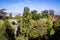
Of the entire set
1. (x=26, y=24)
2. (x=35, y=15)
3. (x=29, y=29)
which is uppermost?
(x=35, y=15)

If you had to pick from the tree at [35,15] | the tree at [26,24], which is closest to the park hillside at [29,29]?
the tree at [26,24]

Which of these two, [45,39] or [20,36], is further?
[45,39]

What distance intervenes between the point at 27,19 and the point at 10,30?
2.73 metres

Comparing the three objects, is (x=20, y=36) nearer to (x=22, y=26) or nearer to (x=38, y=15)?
(x=22, y=26)

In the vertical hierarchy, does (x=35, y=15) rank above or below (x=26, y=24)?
above

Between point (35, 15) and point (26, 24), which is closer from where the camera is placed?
point (26, 24)

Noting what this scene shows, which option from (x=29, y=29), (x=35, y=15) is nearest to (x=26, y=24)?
(x=29, y=29)

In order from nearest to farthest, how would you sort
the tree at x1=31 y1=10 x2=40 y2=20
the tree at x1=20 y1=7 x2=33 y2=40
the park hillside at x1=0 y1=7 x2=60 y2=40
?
the park hillside at x1=0 y1=7 x2=60 y2=40, the tree at x1=20 y1=7 x2=33 y2=40, the tree at x1=31 y1=10 x2=40 y2=20

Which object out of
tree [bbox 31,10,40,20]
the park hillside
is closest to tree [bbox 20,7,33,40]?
the park hillside

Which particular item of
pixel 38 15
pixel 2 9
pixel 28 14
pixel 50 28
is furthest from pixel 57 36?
pixel 2 9

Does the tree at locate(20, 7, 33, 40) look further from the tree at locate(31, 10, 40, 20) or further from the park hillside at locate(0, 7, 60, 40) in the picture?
the tree at locate(31, 10, 40, 20)

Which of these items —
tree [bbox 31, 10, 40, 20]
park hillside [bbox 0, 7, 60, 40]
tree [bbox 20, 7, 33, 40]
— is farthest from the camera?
tree [bbox 31, 10, 40, 20]

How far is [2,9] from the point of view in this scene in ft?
122

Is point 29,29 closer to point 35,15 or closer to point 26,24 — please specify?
point 26,24
